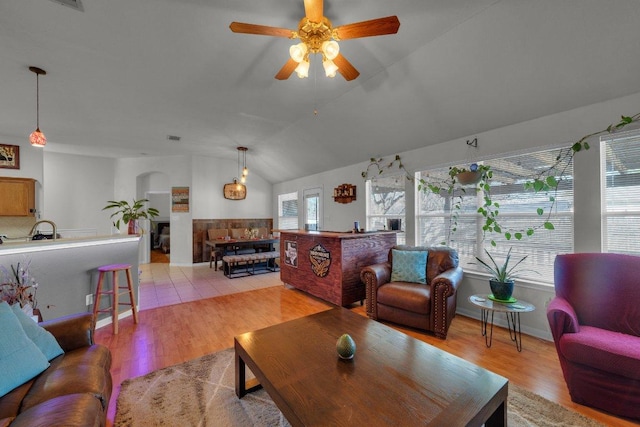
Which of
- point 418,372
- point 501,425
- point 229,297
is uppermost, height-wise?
point 418,372

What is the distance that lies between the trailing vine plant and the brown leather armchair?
645 mm

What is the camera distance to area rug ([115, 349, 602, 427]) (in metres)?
1.64

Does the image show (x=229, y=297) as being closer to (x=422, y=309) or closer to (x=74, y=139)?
(x=422, y=309)

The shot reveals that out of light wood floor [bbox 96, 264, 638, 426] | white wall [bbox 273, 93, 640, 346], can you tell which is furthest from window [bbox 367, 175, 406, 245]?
light wood floor [bbox 96, 264, 638, 426]

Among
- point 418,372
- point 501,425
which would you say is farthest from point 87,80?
point 501,425

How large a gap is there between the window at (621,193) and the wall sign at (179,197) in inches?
310

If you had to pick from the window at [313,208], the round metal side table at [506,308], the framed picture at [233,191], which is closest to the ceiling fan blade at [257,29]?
the round metal side table at [506,308]

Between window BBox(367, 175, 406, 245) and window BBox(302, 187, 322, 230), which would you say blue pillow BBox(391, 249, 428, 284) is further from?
window BBox(302, 187, 322, 230)

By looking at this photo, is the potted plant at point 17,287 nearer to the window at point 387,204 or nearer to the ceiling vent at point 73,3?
the ceiling vent at point 73,3

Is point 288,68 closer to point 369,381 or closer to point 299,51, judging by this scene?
point 299,51

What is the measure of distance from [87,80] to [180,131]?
75.8 inches

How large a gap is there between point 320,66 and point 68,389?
3362mm

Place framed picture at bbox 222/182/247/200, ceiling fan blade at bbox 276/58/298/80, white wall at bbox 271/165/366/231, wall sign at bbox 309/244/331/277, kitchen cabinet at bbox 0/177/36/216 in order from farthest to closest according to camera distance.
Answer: framed picture at bbox 222/182/247/200, white wall at bbox 271/165/366/231, kitchen cabinet at bbox 0/177/36/216, wall sign at bbox 309/244/331/277, ceiling fan blade at bbox 276/58/298/80

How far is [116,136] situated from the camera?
524cm
